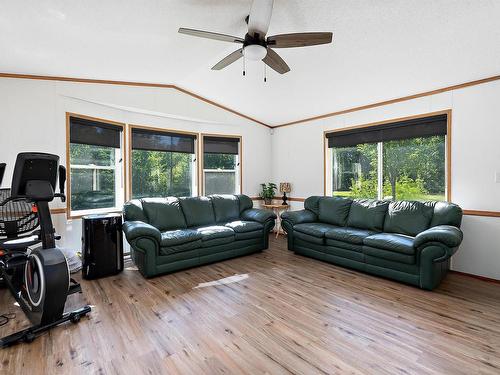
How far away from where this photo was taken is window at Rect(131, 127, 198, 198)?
4.50 m

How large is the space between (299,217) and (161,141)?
277cm

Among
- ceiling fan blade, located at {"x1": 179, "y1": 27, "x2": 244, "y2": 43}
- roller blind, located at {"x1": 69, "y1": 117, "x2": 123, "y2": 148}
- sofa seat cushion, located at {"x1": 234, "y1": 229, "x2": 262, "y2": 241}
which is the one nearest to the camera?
ceiling fan blade, located at {"x1": 179, "y1": 27, "x2": 244, "y2": 43}

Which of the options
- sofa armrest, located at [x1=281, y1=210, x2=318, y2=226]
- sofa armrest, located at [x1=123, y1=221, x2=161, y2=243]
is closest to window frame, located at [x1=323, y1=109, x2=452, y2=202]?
sofa armrest, located at [x1=281, y1=210, x2=318, y2=226]

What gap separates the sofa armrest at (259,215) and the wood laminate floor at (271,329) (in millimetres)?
1240

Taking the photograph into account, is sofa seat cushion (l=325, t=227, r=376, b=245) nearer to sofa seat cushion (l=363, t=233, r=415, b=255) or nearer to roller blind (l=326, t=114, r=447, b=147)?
sofa seat cushion (l=363, t=233, r=415, b=255)

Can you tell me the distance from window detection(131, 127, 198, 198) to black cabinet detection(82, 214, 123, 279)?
116 cm

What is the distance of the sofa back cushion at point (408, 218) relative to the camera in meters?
3.38

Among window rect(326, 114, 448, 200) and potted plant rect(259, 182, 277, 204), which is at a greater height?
window rect(326, 114, 448, 200)

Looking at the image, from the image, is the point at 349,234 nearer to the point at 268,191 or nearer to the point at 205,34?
the point at 268,191

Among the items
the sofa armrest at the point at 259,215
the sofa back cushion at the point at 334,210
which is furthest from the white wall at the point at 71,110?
the sofa back cushion at the point at 334,210

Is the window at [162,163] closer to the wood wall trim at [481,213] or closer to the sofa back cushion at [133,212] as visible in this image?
the sofa back cushion at [133,212]

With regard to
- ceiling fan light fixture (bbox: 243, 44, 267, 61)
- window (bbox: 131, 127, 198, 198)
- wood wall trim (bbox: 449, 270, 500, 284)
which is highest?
ceiling fan light fixture (bbox: 243, 44, 267, 61)

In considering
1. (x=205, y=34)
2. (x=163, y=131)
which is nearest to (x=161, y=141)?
(x=163, y=131)

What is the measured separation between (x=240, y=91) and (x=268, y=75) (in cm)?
74
